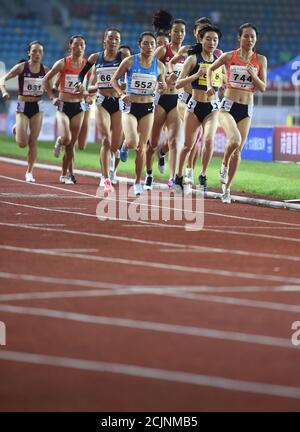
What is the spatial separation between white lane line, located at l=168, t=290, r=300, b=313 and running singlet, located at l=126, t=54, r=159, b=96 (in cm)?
944

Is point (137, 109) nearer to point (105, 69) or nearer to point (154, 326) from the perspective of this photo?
point (105, 69)

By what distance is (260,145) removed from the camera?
32.7 m

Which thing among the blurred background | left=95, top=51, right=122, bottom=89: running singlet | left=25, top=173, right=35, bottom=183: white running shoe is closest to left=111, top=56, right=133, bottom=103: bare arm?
left=95, top=51, right=122, bottom=89: running singlet

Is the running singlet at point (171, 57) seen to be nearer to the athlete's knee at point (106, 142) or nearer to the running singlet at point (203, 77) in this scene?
the running singlet at point (203, 77)

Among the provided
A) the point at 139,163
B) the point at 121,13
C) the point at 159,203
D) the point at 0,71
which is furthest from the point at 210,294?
the point at 121,13

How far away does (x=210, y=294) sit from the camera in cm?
844

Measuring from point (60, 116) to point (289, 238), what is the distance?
317 inches

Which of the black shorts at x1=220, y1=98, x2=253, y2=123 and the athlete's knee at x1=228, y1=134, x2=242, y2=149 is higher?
the black shorts at x1=220, y1=98, x2=253, y2=123

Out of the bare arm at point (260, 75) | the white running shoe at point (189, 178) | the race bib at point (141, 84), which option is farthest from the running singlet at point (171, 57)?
the bare arm at point (260, 75)

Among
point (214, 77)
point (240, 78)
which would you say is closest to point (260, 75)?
point (240, 78)

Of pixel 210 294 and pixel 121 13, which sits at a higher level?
pixel 121 13

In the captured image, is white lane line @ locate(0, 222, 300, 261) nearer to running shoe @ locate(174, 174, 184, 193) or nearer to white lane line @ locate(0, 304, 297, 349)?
white lane line @ locate(0, 304, 297, 349)

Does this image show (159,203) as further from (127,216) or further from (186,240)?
(186,240)

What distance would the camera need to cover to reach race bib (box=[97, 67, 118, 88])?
60.2ft
